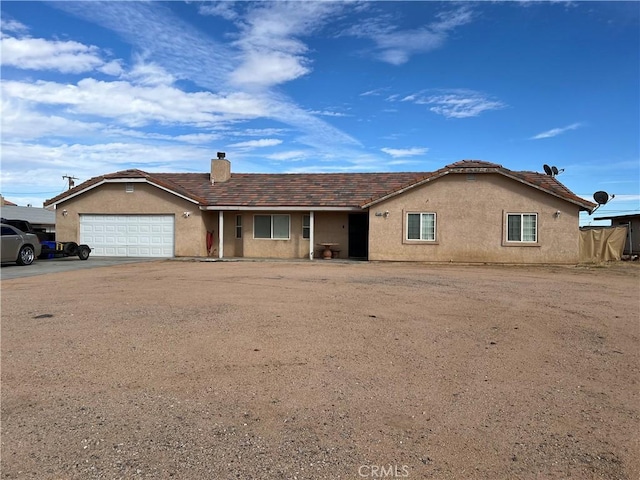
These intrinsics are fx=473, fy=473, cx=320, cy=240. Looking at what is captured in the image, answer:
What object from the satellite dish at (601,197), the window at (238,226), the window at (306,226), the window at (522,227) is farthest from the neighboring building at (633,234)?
the window at (238,226)

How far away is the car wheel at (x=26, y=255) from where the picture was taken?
17.4 meters

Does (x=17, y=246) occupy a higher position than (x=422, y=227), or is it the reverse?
(x=422, y=227)

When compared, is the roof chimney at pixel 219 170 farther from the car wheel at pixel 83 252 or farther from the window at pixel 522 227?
the window at pixel 522 227

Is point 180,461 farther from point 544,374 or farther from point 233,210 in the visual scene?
point 233,210

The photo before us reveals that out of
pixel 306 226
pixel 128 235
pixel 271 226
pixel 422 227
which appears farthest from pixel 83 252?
pixel 422 227

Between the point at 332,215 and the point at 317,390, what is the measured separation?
18.5 meters

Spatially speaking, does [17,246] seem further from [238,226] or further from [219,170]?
[219,170]

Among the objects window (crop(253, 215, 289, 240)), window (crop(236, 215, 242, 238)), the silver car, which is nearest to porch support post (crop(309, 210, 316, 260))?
window (crop(253, 215, 289, 240))

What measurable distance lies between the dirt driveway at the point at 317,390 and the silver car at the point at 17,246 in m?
8.99

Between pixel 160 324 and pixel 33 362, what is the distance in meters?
2.02

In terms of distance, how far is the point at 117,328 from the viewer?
6.92m

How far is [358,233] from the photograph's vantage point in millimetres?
23109

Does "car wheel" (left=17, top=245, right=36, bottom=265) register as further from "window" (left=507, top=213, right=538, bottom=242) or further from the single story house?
"window" (left=507, top=213, right=538, bottom=242)

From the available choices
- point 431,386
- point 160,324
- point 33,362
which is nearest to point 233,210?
point 160,324
